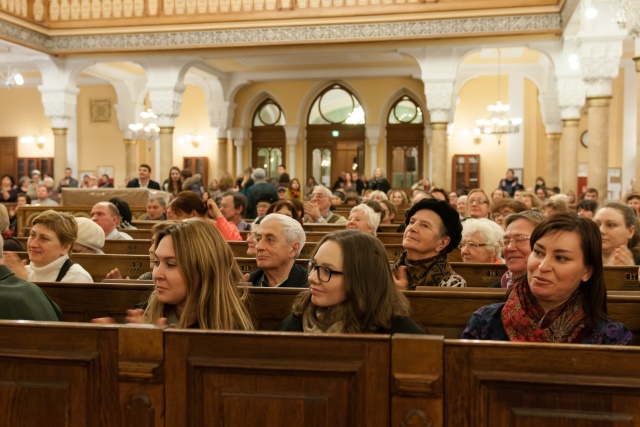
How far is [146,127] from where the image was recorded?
65.4ft

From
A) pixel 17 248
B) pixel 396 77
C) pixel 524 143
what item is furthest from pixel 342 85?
pixel 17 248

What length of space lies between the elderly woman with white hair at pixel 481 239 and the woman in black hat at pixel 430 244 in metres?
0.86

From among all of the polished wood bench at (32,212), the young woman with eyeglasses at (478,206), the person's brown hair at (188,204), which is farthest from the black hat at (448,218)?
the polished wood bench at (32,212)

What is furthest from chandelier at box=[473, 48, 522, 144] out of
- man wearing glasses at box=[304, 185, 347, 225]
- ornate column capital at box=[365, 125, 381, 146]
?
man wearing glasses at box=[304, 185, 347, 225]

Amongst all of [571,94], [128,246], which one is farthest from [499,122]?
[128,246]

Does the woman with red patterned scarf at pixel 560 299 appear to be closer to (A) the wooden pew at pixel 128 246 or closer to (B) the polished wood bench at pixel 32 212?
(A) the wooden pew at pixel 128 246

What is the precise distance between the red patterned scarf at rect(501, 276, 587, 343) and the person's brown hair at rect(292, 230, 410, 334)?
1.25 ft

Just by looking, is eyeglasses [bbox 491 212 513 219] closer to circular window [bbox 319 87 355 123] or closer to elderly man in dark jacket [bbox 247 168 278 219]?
elderly man in dark jacket [bbox 247 168 278 219]

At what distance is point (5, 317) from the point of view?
9.11 ft

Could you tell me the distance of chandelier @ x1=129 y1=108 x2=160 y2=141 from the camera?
2000 centimetres

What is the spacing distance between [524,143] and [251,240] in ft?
55.9

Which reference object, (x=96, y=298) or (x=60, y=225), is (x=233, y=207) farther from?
(x=96, y=298)

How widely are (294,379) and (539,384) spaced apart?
679 mm

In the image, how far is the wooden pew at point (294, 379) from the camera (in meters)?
1.94
